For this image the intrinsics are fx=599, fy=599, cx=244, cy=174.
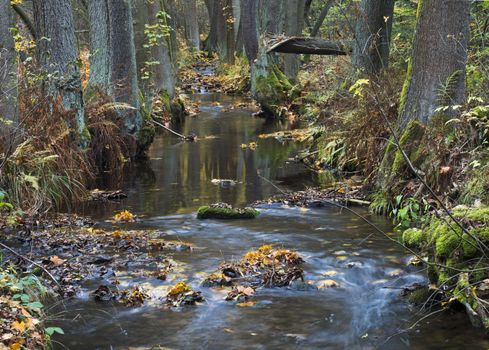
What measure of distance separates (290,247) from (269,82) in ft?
48.2

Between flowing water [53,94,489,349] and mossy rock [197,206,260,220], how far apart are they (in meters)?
0.16

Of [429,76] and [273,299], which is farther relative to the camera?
[429,76]

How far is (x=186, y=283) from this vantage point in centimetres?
639

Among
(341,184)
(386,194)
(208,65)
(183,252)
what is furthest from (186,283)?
(208,65)

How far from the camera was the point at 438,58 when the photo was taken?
355 inches

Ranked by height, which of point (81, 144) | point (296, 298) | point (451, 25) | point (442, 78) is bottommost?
point (296, 298)

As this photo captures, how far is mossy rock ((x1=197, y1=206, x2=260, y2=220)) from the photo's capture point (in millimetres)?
9266

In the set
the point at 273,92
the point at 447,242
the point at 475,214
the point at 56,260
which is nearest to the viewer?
the point at 447,242

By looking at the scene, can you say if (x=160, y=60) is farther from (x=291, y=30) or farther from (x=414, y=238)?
(x=414, y=238)

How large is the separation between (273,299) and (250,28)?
63.6 ft

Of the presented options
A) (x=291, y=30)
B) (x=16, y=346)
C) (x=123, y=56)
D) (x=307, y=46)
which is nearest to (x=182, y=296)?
(x=16, y=346)

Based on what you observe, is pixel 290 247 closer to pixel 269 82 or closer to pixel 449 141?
pixel 449 141

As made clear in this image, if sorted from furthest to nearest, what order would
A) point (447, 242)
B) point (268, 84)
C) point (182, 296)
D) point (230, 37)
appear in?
1. point (230, 37)
2. point (268, 84)
3. point (182, 296)
4. point (447, 242)

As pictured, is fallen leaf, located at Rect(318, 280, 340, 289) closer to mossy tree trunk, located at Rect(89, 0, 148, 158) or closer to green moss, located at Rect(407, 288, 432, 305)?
green moss, located at Rect(407, 288, 432, 305)
